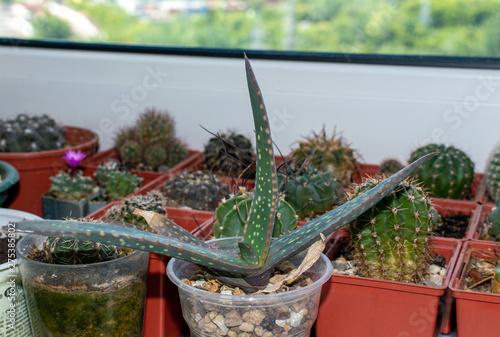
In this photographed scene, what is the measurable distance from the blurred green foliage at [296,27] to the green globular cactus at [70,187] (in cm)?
1149

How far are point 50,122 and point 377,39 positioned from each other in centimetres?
1284

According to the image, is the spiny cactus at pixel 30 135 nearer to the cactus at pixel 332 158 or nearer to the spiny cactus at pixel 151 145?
the spiny cactus at pixel 151 145

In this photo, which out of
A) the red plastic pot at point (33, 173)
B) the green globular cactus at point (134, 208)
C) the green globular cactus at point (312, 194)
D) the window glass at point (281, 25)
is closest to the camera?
the green globular cactus at point (134, 208)

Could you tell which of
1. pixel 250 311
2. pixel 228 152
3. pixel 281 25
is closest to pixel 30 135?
pixel 228 152

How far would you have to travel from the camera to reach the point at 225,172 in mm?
2326

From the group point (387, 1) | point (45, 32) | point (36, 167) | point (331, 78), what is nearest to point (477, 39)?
point (387, 1)

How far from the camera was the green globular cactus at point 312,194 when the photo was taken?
1865 mm

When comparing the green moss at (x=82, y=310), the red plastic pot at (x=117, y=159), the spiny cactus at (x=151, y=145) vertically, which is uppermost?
the spiny cactus at (x=151, y=145)

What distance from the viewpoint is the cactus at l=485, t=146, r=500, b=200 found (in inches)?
79.0

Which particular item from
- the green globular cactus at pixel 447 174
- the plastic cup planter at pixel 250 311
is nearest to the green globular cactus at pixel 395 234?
the plastic cup planter at pixel 250 311

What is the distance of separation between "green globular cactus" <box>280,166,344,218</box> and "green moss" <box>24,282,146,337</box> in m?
0.67

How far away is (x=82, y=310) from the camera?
132 cm

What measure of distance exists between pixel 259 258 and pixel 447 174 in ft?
3.85

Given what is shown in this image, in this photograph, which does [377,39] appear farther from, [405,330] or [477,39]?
[405,330]
